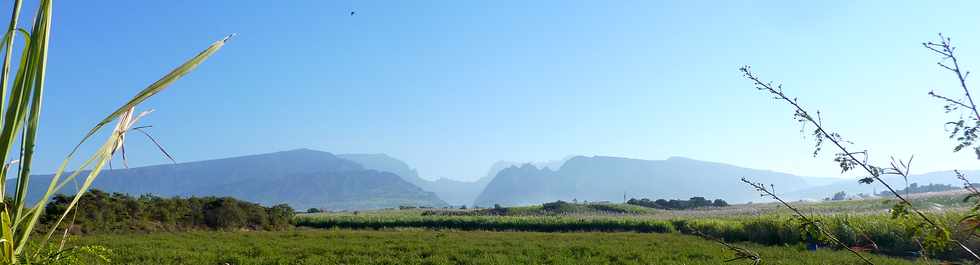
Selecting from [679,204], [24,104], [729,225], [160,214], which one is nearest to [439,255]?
[24,104]

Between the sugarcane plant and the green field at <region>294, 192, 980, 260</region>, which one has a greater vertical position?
the sugarcane plant

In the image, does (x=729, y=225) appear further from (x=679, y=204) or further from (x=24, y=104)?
(x=679, y=204)

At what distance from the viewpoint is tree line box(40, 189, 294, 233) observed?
29312mm

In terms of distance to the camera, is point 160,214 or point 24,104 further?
point 160,214

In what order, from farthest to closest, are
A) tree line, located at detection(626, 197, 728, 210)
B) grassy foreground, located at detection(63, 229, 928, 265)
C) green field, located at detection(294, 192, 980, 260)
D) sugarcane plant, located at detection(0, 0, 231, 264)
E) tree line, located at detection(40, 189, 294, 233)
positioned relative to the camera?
tree line, located at detection(626, 197, 728, 210)
tree line, located at detection(40, 189, 294, 233)
green field, located at detection(294, 192, 980, 260)
grassy foreground, located at detection(63, 229, 928, 265)
sugarcane plant, located at detection(0, 0, 231, 264)

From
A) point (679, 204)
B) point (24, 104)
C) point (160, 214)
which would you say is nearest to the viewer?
point (24, 104)

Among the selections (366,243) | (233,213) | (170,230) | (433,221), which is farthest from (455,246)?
(433,221)

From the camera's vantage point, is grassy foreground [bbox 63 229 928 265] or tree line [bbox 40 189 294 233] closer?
grassy foreground [bbox 63 229 928 265]

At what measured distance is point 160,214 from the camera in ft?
112

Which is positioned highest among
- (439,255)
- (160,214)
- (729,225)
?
(160,214)

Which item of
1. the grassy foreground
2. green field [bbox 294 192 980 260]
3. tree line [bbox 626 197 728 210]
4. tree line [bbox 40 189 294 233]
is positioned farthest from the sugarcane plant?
tree line [bbox 626 197 728 210]

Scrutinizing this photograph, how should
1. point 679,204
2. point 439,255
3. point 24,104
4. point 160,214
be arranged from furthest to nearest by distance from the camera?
point 679,204
point 160,214
point 439,255
point 24,104

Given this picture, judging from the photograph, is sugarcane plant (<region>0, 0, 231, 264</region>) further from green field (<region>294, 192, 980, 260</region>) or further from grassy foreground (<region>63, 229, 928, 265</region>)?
grassy foreground (<region>63, 229, 928, 265</region>)

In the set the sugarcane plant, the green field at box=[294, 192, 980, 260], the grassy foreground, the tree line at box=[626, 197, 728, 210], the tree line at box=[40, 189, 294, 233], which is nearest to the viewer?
the sugarcane plant
